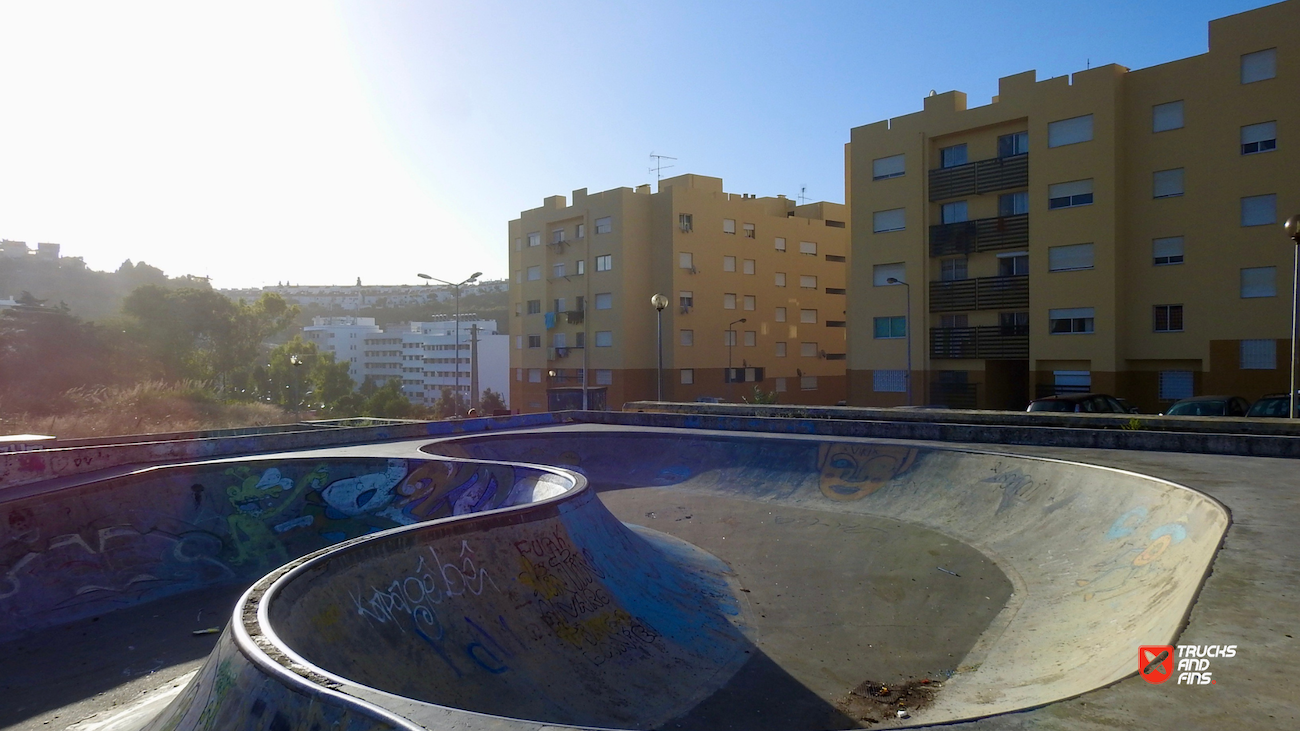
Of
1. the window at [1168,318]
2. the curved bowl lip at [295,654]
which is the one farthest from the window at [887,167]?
the curved bowl lip at [295,654]

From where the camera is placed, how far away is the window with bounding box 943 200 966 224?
3331 cm

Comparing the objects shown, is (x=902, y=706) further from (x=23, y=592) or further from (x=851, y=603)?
(x=23, y=592)

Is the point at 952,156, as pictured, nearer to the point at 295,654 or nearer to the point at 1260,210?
the point at 1260,210

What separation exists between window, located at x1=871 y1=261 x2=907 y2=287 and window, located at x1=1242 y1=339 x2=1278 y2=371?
12.6 metres

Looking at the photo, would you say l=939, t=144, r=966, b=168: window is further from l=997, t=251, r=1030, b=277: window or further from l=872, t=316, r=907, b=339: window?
l=872, t=316, r=907, b=339: window

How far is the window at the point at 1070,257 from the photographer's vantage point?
94.5 feet

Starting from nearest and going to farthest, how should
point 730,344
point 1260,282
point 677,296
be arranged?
point 1260,282 → point 677,296 → point 730,344

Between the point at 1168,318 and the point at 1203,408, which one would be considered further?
the point at 1168,318

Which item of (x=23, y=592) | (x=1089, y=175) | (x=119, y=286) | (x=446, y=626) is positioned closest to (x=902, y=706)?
(x=446, y=626)

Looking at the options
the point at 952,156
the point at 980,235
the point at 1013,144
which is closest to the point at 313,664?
the point at 980,235

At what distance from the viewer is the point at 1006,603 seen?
879 centimetres

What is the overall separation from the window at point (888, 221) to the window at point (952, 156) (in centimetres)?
257

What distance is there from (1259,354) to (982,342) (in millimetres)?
9187

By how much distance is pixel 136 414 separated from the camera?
1297 inches
